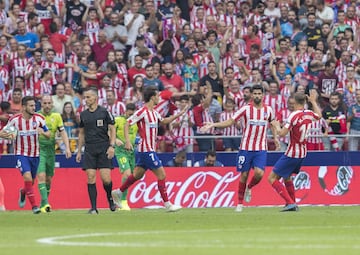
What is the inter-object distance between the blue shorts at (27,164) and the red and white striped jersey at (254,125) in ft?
13.4

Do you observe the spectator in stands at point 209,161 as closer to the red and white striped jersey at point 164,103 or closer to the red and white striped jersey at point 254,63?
the red and white striped jersey at point 164,103

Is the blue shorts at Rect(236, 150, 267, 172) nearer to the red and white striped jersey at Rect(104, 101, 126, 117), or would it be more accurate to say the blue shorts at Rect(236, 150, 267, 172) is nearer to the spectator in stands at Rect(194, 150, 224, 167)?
the spectator in stands at Rect(194, 150, 224, 167)

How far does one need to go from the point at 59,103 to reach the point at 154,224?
10591mm

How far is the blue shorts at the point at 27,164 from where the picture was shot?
74.5 feet

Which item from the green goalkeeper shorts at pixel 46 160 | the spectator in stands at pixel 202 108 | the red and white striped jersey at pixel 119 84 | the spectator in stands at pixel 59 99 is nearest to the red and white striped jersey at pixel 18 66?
the spectator in stands at pixel 59 99

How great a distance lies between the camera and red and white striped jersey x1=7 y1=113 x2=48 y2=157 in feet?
74.8

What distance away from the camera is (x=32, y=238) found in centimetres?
1497

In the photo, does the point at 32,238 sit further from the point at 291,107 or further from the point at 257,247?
the point at 291,107

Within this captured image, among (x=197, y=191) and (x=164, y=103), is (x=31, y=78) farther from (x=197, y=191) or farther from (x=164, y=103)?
(x=197, y=191)

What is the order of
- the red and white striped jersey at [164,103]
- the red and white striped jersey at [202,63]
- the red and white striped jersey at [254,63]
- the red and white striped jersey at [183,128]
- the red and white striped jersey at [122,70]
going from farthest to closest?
1. the red and white striped jersey at [254,63]
2. the red and white striped jersey at [202,63]
3. the red and white striped jersey at [122,70]
4. the red and white striped jersey at [164,103]
5. the red and white striped jersey at [183,128]

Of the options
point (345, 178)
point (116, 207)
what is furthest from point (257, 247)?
point (345, 178)

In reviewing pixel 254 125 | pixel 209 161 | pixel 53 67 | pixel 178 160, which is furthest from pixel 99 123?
pixel 53 67

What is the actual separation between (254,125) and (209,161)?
459 cm

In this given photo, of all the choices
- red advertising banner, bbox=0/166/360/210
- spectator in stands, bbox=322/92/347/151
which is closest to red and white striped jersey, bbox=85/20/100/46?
red advertising banner, bbox=0/166/360/210
